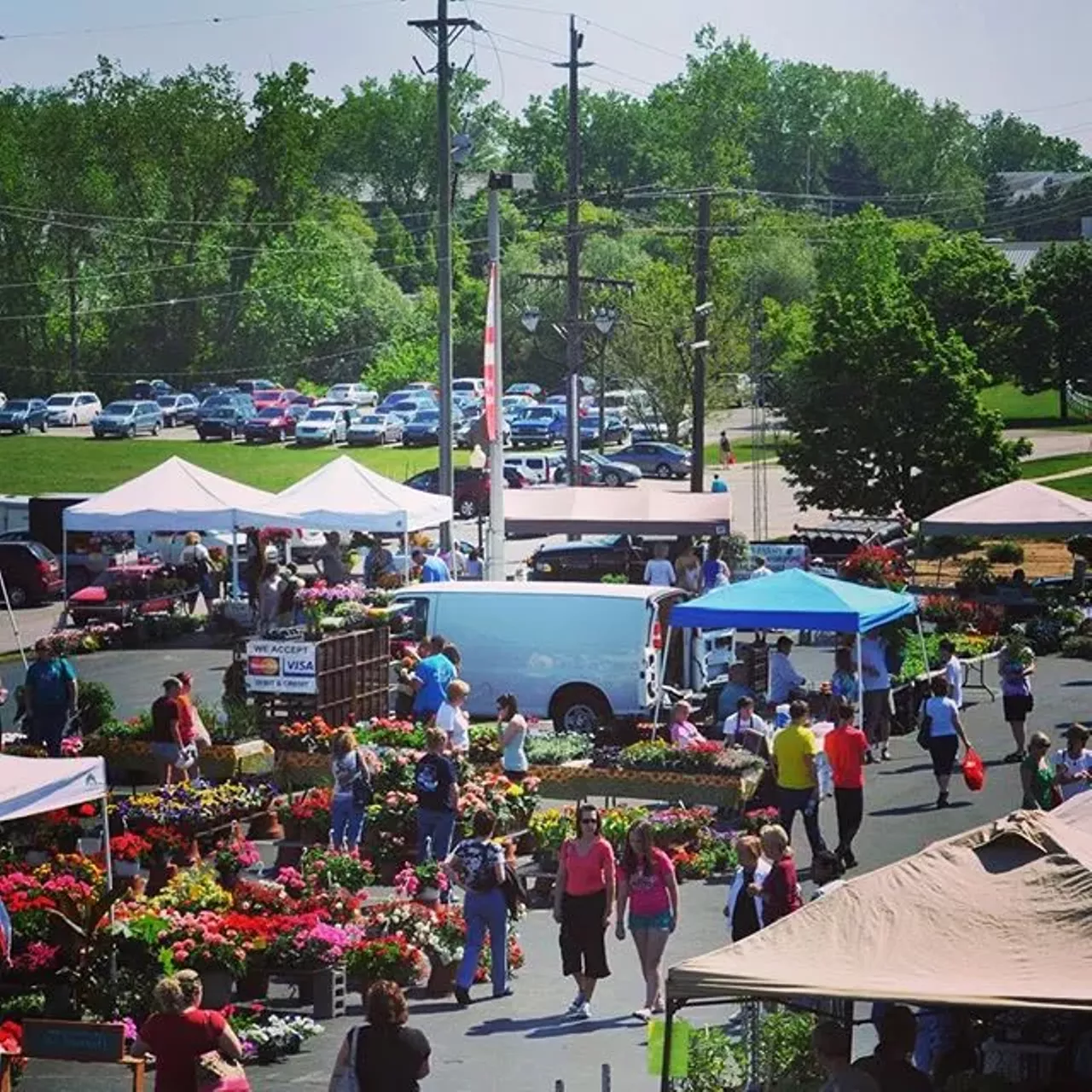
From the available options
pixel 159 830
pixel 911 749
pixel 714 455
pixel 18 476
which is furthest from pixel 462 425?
pixel 159 830

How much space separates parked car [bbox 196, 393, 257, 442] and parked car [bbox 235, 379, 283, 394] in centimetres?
715

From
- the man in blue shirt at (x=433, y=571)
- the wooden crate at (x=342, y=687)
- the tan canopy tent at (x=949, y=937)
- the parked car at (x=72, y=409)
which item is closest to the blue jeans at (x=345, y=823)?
the wooden crate at (x=342, y=687)

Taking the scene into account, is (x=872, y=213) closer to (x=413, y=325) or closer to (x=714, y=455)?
(x=413, y=325)

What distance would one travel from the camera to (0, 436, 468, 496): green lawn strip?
76000mm

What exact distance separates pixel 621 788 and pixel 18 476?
56218mm

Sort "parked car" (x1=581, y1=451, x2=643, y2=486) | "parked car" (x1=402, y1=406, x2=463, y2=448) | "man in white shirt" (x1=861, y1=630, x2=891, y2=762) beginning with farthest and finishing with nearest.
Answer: "parked car" (x1=402, y1=406, x2=463, y2=448), "parked car" (x1=581, y1=451, x2=643, y2=486), "man in white shirt" (x1=861, y1=630, x2=891, y2=762)

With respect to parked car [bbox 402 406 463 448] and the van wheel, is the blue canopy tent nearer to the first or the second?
the van wheel

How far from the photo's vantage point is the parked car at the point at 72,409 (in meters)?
88.6

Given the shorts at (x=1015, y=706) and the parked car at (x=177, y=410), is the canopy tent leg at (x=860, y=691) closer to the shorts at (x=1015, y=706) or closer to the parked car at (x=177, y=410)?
the shorts at (x=1015, y=706)

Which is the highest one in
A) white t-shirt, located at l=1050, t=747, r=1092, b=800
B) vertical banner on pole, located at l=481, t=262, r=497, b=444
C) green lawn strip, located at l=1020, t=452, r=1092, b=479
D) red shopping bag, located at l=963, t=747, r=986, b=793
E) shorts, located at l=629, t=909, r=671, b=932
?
vertical banner on pole, located at l=481, t=262, r=497, b=444

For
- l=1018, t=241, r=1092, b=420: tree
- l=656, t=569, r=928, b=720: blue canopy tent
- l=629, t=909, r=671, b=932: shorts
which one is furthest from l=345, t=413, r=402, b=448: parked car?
l=629, t=909, r=671, b=932: shorts

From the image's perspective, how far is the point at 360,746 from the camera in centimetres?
2248

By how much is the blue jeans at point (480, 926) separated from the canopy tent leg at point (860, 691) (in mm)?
10173

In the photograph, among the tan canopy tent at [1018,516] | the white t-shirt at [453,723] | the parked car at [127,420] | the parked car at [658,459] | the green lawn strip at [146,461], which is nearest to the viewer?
the white t-shirt at [453,723]
